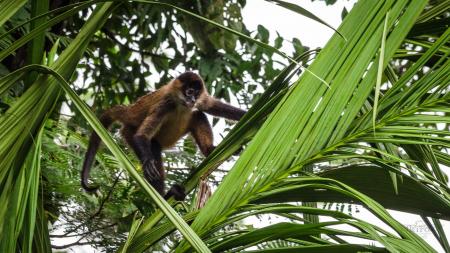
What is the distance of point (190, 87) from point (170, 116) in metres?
0.21

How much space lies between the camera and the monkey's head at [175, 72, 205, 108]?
4508 millimetres

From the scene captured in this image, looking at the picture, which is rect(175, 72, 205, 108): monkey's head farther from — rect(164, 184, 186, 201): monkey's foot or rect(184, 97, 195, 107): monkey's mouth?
rect(164, 184, 186, 201): monkey's foot

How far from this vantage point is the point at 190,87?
454 centimetres

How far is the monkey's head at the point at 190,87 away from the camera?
4.51 metres

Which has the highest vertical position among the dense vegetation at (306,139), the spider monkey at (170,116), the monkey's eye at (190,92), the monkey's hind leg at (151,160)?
the monkey's eye at (190,92)

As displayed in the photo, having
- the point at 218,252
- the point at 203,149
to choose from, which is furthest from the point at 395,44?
the point at 203,149

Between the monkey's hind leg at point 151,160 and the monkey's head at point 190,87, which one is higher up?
the monkey's head at point 190,87

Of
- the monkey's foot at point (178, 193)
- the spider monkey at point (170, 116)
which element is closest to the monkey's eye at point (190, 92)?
the spider monkey at point (170, 116)

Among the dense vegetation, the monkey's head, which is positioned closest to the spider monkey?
the monkey's head

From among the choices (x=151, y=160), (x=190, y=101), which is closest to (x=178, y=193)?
(x=151, y=160)

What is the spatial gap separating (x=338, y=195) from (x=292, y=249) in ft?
0.89

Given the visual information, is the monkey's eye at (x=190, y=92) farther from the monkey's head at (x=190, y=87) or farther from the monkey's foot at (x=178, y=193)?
the monkey's foot at (x=178, y=193)

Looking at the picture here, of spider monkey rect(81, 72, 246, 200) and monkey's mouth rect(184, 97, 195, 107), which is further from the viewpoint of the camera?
monkey's mouth rect(184, 97, 195, 107)

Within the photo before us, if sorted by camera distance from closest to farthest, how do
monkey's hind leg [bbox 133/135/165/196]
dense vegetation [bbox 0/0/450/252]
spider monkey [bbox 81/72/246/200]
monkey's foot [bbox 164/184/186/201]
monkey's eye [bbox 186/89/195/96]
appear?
1. dense vegetation [bbox 0/0/450/252]
2. monkey's foot [bbox 164/184/186/201]
3. monkey's hind leg [bbox 133/135/165/196]
4. spider monkey [bbox 81/72/246/200]
5. monkey's eye [bbox 186/89/195/96]
